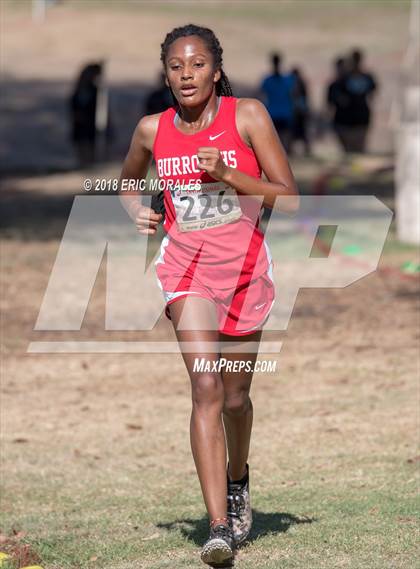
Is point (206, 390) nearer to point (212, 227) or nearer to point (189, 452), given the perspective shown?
point (212, 227)

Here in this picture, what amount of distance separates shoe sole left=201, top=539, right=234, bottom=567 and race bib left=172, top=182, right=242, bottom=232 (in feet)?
4.42

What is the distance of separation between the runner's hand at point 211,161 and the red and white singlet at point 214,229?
226 millimetres

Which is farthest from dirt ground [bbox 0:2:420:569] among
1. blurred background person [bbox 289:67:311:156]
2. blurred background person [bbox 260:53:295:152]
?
blurred background person [bbox 289:67:311:156]

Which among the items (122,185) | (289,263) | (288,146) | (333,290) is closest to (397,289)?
(333,290)

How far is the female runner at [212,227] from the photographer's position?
5238 millimetres

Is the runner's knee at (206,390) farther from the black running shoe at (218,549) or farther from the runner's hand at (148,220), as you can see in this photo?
the runner's hand at (148,220)

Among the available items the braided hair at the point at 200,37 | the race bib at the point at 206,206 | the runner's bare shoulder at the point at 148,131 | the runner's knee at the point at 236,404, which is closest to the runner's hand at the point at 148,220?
the race bib at the point at 206,206

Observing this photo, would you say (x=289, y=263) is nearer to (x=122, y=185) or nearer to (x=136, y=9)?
(x=122, y=185)

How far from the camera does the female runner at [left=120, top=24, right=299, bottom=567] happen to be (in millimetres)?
5238

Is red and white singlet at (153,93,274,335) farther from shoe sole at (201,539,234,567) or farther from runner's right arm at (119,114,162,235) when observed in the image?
shoe sole at (201,539,234,567)

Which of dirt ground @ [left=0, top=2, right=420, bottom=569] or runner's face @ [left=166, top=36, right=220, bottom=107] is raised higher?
runner's face @ [left=166, top=36, right=220, bottom=107]

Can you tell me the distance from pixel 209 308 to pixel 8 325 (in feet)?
20.8

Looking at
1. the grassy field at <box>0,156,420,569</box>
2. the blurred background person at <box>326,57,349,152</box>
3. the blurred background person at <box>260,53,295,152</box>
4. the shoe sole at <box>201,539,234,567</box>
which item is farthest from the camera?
the blurred background person at <box>326,57,349,152</box>

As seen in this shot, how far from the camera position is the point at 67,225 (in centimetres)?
1702
